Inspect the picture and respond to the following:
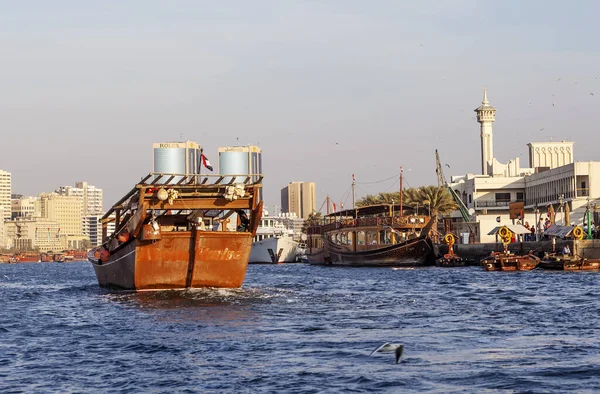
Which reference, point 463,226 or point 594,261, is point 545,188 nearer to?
point 463,226

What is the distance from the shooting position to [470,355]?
20.2 m

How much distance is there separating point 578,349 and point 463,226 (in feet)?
304

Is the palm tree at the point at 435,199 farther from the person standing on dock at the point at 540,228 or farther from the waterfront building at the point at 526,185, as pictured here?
the person standing on dock at the point at 540,228

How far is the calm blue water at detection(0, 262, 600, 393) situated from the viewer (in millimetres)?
17547

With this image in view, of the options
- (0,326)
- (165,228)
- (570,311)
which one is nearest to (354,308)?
(570,311)

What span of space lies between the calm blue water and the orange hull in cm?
122

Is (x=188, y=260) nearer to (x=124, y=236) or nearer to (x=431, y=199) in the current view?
(x=124, y=236)

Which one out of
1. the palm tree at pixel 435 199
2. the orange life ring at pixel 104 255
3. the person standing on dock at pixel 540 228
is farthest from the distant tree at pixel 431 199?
the orange life ring at pixel 104 255

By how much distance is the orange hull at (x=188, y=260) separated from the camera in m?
38.2

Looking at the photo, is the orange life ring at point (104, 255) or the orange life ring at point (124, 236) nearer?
the orange life ring at point (124, 236)

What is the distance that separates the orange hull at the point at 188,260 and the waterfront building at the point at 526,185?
52865 millimetres

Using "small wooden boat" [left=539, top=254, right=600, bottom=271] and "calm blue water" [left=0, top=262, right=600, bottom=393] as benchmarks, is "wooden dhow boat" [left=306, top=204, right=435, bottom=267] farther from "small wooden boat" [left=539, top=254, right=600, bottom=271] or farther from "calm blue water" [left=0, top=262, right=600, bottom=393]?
"calm blue water" [left=0, top=262, right=600, bottom=393]

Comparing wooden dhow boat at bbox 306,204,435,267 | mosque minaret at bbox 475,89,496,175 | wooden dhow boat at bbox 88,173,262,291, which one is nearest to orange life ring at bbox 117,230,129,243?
wooden dhow boat at bbox 88,173,262,291

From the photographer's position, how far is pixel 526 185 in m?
123
